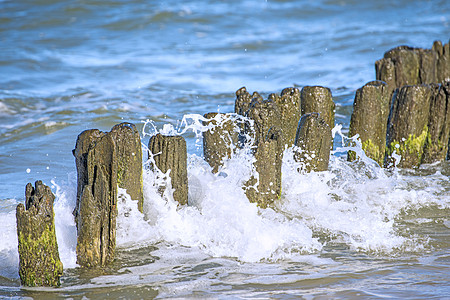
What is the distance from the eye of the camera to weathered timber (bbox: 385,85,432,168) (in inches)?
215

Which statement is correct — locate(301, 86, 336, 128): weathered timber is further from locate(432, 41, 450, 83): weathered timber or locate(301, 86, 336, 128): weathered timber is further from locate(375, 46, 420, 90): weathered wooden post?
locate(432, 41, 450, 83): weathered timber

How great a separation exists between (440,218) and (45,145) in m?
5.03

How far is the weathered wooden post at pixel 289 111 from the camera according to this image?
5.04 metres

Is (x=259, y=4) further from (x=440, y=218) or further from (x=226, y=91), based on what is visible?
(x=440, y=218)

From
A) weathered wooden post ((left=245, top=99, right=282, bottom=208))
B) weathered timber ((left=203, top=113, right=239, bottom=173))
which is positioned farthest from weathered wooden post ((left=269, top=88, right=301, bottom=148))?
weathered timber ((left=203, top=113, right=239, bottom=173))

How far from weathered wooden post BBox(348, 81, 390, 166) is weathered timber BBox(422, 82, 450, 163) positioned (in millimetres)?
579

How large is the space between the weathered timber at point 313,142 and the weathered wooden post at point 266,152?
251 mm

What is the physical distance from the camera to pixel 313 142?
466 cm

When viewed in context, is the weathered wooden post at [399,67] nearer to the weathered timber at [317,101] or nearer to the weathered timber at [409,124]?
the weathered timber at [409,124]

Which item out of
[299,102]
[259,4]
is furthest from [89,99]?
[259,4]

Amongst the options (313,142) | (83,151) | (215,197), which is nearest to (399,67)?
(313,142)

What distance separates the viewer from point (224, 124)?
15.4ft

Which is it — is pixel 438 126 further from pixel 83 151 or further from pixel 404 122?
pixel 83 151

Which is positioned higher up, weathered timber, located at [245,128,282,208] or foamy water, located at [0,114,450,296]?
weathered timber, located at [245,128,282,208]
